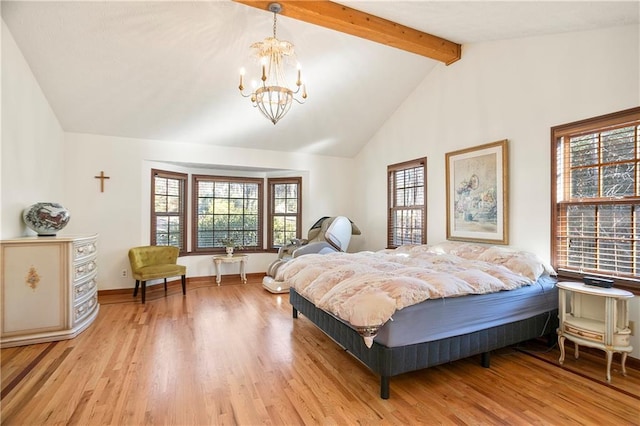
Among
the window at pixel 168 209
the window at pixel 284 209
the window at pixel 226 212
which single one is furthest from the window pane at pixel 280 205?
the window at pixel 168 209

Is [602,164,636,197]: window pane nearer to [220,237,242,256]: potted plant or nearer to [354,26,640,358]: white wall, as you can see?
[354,26,640,358]: white wall

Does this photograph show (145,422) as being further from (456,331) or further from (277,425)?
(456,331)

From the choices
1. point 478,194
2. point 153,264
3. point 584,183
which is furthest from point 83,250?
point 584,183

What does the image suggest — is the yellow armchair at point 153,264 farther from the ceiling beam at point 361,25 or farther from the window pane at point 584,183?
the window pane at point 584,183

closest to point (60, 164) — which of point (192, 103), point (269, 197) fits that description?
point (192, 103)

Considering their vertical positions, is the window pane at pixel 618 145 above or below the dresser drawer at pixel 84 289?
above

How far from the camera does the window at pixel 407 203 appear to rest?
16.8 feet

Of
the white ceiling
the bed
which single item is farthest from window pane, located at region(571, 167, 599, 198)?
the white ceiling

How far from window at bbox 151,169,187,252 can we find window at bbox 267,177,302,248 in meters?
1.71

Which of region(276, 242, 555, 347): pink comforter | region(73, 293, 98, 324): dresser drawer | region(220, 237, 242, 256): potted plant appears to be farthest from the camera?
region(220, 237, 242, 256): potted plant

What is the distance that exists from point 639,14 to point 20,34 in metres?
5.66

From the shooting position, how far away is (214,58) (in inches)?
152

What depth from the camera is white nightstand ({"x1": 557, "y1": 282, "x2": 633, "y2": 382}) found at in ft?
8.22

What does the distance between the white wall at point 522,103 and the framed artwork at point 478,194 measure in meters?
0.10
